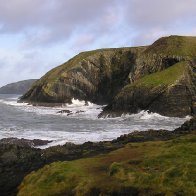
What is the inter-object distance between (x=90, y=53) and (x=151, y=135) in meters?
84.8

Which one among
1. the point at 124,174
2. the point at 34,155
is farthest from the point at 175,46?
the point at 124,174

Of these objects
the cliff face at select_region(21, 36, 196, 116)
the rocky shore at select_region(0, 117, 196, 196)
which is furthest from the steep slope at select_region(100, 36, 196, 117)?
the rocky shore at select_region(0, 117, 196, 196)

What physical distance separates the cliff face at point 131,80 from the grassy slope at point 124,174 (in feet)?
138

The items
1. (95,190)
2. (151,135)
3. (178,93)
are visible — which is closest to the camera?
(95,190)

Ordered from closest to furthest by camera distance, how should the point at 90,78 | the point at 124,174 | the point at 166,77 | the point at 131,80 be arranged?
the point at 124,174
the point at 166,77
the point at 131,80
the point at 90,78

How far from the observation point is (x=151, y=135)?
35.4m

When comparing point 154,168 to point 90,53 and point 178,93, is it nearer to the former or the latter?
point 178,93

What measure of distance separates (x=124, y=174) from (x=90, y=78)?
9374 cm

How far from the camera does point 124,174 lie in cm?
1966

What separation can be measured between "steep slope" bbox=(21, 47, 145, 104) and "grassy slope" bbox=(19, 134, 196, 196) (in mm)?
83466

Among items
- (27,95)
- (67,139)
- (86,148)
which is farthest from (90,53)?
(86,148)

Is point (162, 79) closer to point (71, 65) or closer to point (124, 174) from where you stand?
point (71, 65)

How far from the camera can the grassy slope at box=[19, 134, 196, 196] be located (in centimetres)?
1795

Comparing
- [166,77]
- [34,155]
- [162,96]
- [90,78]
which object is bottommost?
[34,155]
